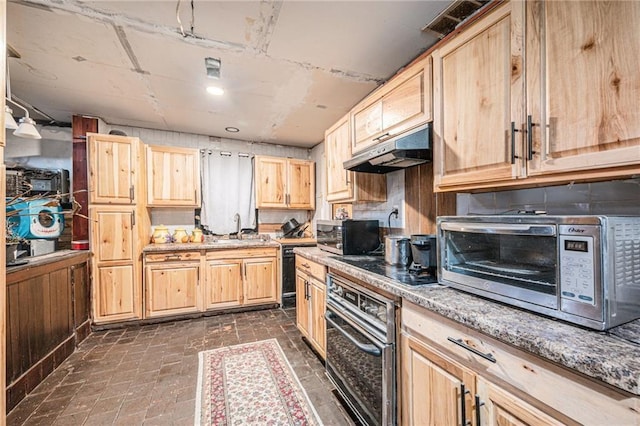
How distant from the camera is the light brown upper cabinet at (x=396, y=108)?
1.64 meters

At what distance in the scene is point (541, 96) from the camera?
1.07 m

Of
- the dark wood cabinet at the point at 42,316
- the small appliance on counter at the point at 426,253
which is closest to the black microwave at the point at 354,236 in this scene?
the small appliance on counter at the point at 426,253

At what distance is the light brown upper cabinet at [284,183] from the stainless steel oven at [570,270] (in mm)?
3341

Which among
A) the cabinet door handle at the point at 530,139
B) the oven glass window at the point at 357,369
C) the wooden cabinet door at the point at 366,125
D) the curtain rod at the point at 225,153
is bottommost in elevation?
the oven glass window at the point at 357,369

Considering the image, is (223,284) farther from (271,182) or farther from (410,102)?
(410,102)

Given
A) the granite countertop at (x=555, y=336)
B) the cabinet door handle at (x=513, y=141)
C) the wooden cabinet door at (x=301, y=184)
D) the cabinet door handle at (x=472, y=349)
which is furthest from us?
the wooden cabinet door at (x=301, y=184)

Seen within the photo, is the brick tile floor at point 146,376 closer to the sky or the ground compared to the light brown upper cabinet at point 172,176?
closer to the ground

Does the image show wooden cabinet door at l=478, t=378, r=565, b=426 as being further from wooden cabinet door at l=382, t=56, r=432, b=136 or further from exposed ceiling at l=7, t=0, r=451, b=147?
exposed ceiling at l=7, t=0, r=451, b=147

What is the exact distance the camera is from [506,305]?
3.47 feet

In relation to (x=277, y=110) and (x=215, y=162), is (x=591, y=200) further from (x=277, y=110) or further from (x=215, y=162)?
(x=215, y=162)

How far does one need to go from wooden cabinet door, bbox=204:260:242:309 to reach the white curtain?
30.8 inches

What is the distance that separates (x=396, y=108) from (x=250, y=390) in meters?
2.32

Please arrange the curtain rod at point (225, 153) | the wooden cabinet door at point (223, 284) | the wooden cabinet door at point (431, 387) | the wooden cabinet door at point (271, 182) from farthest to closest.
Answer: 1. the wooden cabinet door at point (271, 182)
2. the curtain rod at point (225, 153)
3. the wooden cabinet door at point (223, 284)
4. the wooden cabinet door at point (431, 387)

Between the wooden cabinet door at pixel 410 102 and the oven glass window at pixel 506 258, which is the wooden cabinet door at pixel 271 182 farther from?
the oven glass window at pixel 506 258
